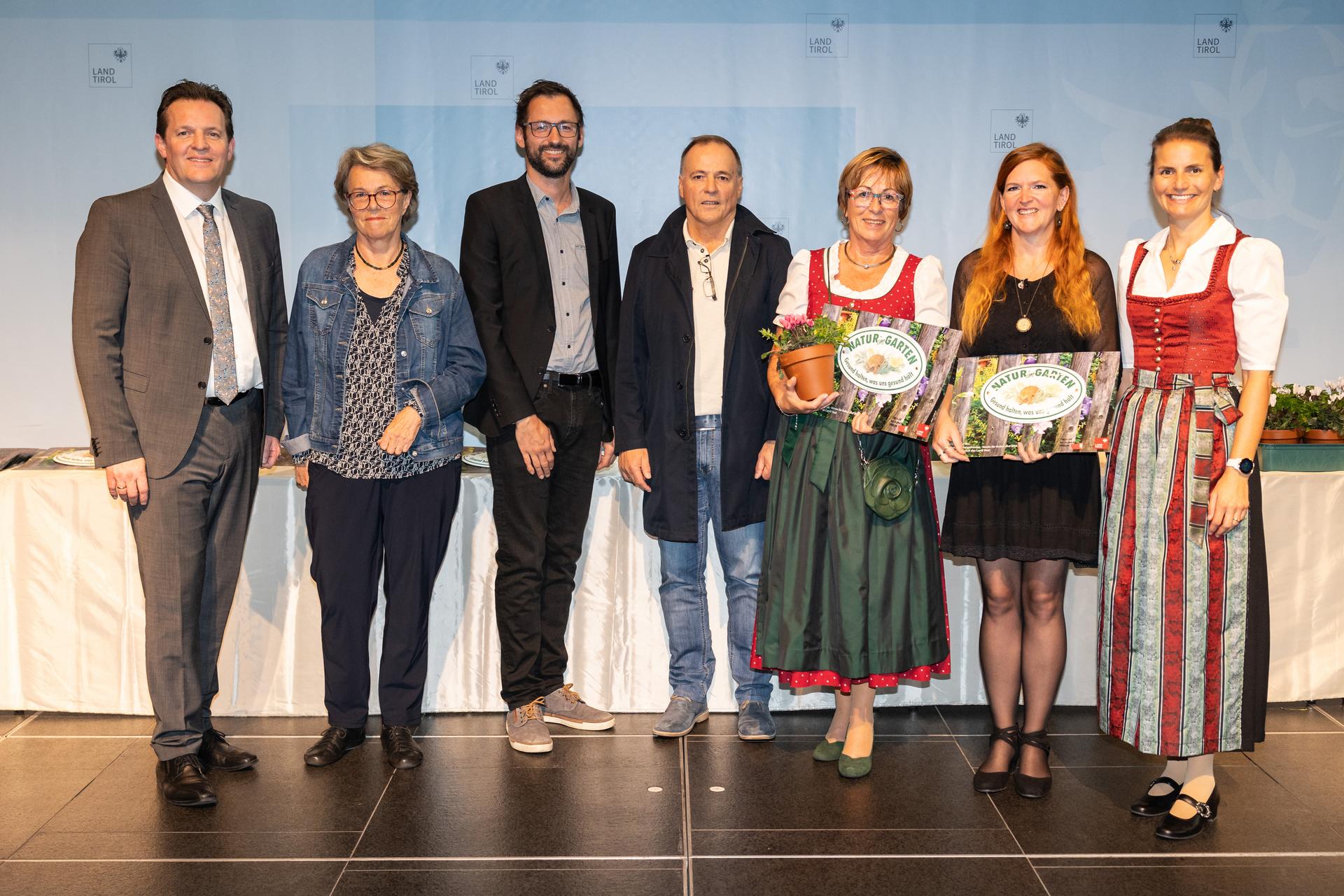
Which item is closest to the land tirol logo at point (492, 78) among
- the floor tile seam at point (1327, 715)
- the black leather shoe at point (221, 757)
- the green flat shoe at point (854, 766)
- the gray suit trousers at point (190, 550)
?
the gray suit trousers at point (190, 550)

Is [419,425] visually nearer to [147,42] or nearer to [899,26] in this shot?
[147,42]

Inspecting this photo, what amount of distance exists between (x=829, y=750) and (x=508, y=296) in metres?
1.66

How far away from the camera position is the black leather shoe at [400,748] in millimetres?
3240

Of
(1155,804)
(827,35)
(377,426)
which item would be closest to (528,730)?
(377,426)

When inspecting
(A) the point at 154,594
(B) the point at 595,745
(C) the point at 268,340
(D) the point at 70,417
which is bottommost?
(B) the point at 595,745

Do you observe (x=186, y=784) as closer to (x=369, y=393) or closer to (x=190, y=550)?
(x=190, y=550)

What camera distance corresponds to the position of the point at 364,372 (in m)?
3.18

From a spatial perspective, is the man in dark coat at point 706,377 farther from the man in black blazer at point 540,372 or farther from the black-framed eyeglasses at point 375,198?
the black-framed eyeglasses at point 375,198

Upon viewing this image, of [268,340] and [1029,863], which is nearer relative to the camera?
[1029,863]

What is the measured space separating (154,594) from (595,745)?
1.35 metres

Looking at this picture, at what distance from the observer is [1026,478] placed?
293 centimetres

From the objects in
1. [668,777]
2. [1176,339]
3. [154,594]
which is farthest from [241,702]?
[1176,339]

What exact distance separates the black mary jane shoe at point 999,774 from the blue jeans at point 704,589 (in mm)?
718

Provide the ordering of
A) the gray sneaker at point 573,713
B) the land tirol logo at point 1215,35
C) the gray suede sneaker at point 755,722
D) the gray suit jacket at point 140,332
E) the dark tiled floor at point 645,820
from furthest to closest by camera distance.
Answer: the land tirol logo at point 1215,35, the gray sneaker at point 573,713, the gray suede sneaker at point 755,722, the gray suit jacket at point 140,332, the dark tiled floor at point 645,820
